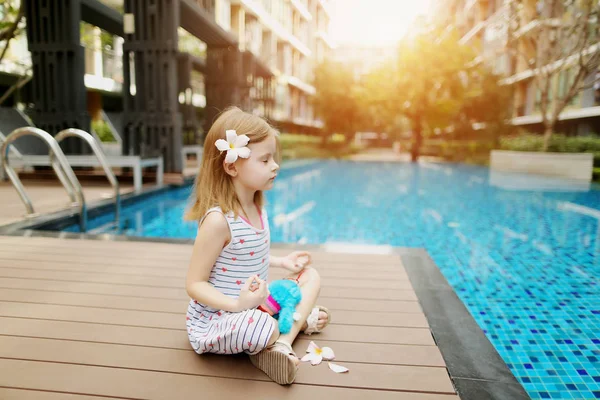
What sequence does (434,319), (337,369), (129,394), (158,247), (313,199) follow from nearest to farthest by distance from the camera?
(129,394) → (337,369) → (434,319) → (158,247) → (313,199)

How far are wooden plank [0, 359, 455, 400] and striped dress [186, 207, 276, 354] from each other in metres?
0.14

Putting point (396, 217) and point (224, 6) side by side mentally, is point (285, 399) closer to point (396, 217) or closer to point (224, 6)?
point (396, 217)

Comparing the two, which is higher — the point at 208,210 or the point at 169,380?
the point at 208,210

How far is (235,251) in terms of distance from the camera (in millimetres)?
1786

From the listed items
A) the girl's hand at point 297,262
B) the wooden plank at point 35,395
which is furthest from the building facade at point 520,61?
the wooden plank at point 35,395

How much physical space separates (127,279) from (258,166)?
1522mm

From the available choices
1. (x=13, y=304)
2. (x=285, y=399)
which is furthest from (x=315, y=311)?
(x=13, y=304)

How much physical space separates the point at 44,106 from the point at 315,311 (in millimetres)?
8133

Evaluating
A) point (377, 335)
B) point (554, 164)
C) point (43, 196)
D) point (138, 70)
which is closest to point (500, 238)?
point (377, 335)

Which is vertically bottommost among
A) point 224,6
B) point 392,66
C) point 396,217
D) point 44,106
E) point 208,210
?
point 396,217

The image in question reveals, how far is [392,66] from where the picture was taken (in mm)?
22578

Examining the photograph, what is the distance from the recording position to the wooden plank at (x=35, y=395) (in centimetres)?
152

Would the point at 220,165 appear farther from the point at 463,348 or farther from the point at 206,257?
the point at 463,348

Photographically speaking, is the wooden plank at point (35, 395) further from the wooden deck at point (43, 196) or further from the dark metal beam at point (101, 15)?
the dark metal beam at point (101, 15)
